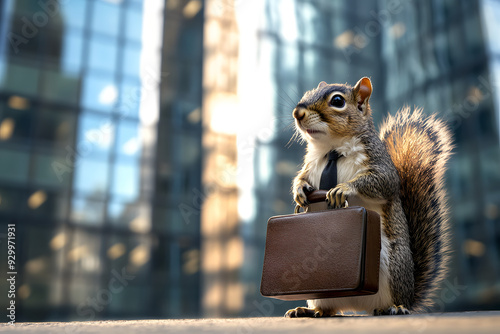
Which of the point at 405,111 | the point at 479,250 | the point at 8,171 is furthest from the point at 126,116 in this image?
the point at 405,111

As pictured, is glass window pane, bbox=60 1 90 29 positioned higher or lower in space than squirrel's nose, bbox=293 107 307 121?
higher

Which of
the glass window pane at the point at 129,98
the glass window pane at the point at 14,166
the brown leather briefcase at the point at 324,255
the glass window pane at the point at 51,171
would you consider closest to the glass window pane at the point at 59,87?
the glass window pane at the point at 129,98

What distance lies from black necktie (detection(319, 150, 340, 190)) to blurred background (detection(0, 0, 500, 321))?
7.49 metres

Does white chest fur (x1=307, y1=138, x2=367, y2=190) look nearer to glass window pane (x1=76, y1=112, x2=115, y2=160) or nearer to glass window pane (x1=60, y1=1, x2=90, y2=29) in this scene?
glass window pane (x1=76, y1=112, x2=115, y2=160)

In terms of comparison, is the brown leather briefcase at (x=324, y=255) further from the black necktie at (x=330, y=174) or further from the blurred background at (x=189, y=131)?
the blurred background at (x=189, y=131)

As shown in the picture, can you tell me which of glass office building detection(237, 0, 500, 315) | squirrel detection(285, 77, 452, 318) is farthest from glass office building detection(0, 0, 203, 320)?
squirrel detection(285, 77, 452, 318)

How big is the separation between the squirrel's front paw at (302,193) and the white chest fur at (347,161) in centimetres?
12

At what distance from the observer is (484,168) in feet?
29.5

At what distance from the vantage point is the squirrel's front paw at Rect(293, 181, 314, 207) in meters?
2.15

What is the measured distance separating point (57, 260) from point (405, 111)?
8.98 meters

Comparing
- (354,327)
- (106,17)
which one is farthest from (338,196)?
(106,17)

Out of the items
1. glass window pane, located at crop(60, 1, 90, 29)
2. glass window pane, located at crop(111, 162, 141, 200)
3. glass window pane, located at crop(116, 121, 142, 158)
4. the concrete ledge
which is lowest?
the concrete ledge

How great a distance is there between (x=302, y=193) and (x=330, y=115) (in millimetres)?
397

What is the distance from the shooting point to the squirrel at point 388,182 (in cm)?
210
